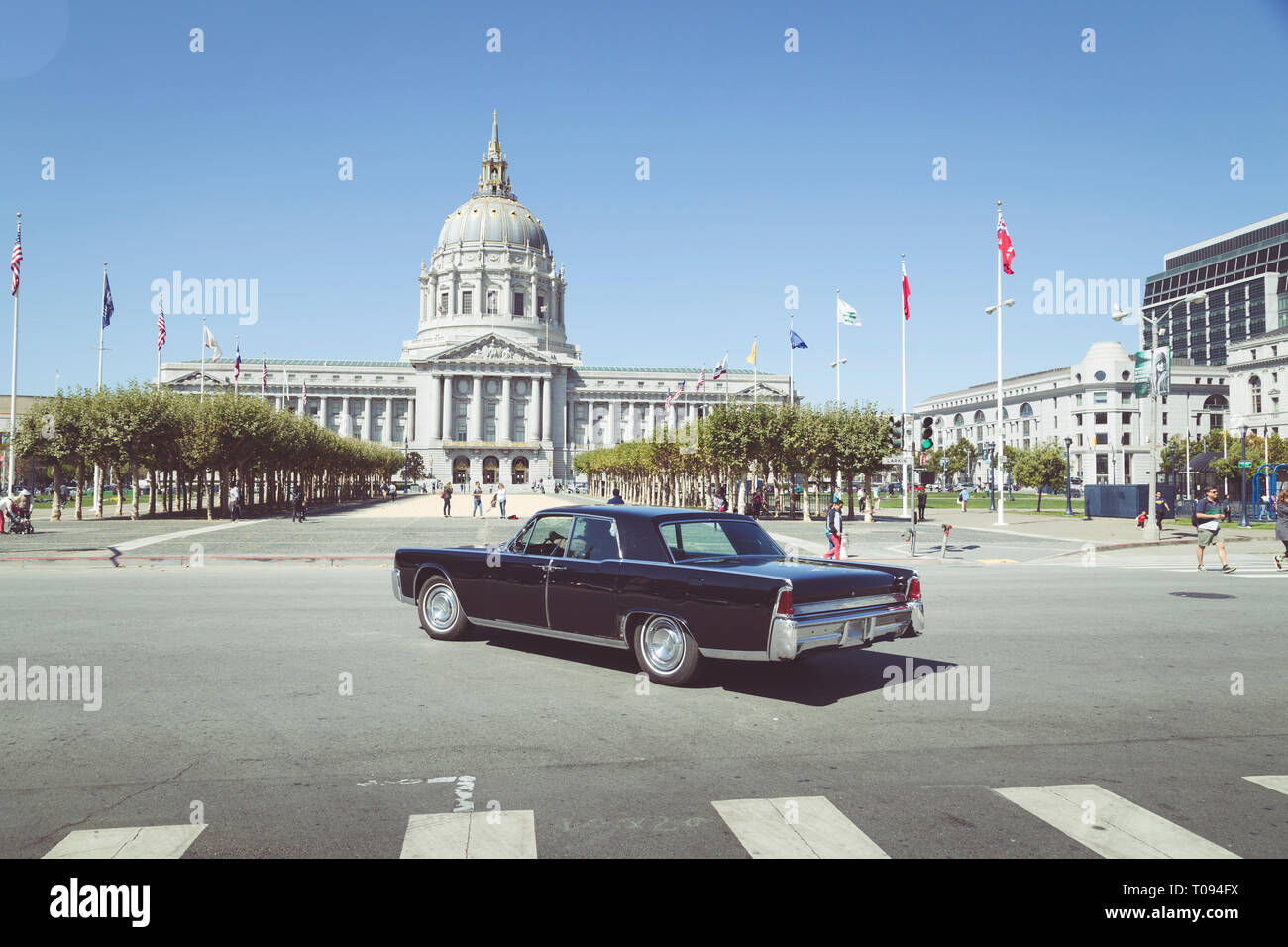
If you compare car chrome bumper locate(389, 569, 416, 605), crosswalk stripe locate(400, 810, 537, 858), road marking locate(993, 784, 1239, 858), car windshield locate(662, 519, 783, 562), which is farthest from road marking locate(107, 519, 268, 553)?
road marking locate(993, 784, 1239, 858)

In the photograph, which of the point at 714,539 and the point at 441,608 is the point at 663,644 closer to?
the point at 714,539

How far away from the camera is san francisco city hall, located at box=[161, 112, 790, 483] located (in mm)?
132375

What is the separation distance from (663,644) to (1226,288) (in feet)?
495

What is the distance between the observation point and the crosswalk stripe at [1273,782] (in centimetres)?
560

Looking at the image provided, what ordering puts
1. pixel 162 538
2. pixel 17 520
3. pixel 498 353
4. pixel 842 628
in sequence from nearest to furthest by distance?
pixel 842 628
pixel 162 538
pixel 17 520
pixel 498 353

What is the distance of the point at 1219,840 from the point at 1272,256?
14807 cm

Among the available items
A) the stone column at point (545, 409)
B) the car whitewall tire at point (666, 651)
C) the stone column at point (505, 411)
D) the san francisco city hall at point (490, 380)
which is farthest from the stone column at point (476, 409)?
the car whitewall tire at point (666, 651)

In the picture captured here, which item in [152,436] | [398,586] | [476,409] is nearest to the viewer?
[398,586]

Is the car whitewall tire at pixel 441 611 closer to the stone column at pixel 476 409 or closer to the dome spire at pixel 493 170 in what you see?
the stone column at pixel 476 409

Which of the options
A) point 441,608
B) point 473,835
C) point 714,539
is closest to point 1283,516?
point 714,539

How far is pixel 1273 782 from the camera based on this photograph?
573 centimetres
